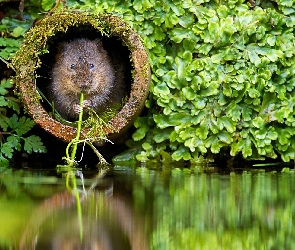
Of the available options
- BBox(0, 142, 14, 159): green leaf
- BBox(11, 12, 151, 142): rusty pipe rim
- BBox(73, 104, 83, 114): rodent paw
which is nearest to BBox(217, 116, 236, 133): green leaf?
BBox(11, 12, 151, 142): rusty pipe rim

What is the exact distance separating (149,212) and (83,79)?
1921 mm

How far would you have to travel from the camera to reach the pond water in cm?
176

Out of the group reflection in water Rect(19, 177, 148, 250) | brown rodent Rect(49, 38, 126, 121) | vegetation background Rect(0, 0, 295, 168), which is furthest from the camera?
brown rodent Rect(49, 38, 126, 121)

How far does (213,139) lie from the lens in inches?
152

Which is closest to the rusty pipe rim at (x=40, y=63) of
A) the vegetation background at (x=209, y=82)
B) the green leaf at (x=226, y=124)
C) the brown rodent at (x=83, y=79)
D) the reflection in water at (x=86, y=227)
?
the vegetation background at (x=209, y=82)

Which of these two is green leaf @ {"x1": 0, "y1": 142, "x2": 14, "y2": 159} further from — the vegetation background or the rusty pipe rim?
the rusty pipe rim

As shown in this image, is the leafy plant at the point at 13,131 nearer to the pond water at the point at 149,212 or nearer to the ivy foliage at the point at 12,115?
the ivy foliage at the point at 12,115

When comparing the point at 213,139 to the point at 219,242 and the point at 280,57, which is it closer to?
the point at 280,57

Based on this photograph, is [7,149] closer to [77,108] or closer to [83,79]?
[77,108]

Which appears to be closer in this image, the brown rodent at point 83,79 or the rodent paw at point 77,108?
the rodent paw at point 77,108

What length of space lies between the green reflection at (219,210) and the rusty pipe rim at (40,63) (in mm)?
594

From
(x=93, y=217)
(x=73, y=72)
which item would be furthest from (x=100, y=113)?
(x=93, y=217)

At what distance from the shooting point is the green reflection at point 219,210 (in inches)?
69.4

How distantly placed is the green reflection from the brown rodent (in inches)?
35.0
